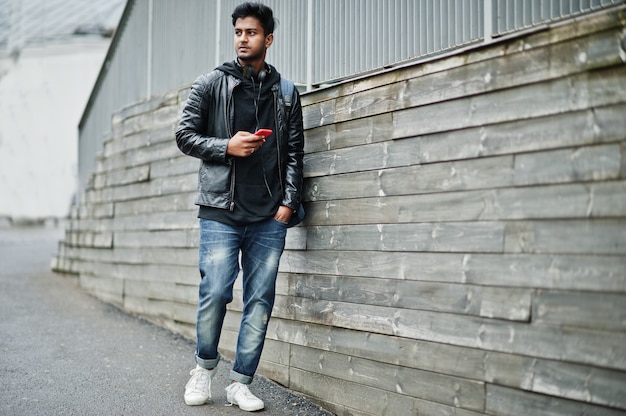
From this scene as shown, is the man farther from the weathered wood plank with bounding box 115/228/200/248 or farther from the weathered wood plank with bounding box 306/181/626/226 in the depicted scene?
the weathered wood plank with bounding box 115/228/200/248

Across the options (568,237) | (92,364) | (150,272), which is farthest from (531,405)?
(150,272)

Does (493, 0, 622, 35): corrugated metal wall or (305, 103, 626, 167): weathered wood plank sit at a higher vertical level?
(493, 0, 622, 35): corrugated metal wall

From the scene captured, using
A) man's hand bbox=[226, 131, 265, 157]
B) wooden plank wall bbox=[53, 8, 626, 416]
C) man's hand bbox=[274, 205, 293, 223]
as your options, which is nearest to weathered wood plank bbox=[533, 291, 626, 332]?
wooden plank wall bbox=[53, 8, 626, 416]

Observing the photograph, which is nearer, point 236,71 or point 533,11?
point 533,11

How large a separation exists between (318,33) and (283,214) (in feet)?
4.38

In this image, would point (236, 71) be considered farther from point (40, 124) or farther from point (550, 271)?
point (40, 124)

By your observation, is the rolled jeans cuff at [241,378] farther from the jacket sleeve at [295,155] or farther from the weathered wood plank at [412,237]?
the jacket sleeve at [295,155]

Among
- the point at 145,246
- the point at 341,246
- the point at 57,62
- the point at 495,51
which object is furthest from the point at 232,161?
the point at 57,62

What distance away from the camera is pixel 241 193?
13.0 ft

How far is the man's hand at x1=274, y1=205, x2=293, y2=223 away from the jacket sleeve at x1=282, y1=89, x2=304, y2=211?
0.15 feet

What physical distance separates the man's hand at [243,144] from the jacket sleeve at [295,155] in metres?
0.36

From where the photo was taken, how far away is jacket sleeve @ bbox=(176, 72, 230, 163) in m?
3.92

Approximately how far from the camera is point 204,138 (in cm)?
394

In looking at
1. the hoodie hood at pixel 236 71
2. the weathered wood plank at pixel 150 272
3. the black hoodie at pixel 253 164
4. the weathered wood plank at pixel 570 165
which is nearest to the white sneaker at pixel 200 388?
the black hoodie at pixel 253 164
